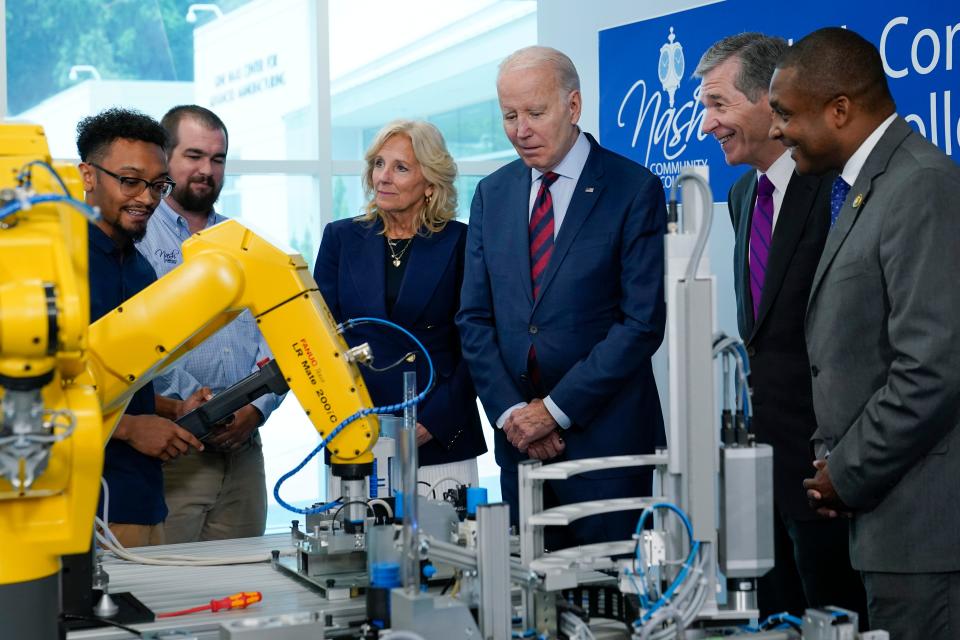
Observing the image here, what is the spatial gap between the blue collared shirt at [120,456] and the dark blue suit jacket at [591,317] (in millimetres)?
905

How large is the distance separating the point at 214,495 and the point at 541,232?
1.29m

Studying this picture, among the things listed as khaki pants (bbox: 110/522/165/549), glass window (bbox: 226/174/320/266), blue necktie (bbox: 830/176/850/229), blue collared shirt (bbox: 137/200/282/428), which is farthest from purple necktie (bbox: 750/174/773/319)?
glass window (bbox: 226/174/320/266)

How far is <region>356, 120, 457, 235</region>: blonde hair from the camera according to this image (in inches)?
137

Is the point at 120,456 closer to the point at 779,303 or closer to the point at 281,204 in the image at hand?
the point at 779,303

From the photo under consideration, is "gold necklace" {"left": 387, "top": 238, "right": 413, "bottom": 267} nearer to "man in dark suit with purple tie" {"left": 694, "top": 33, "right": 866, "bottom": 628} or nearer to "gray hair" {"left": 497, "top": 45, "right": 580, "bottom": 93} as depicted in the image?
"gray hair" {"left": 497, "top": 45, "right": 580, "bottom": 93}

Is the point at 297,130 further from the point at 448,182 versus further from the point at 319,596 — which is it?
the point at 319,596

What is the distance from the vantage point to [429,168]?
3459 mm

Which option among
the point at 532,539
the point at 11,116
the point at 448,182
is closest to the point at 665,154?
the point at 448,182

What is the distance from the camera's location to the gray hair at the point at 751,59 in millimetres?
3096

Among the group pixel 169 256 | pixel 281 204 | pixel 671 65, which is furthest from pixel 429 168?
pixel 281 204

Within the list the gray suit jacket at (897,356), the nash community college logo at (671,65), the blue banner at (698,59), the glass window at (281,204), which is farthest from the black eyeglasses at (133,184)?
the glass window at (281,204)

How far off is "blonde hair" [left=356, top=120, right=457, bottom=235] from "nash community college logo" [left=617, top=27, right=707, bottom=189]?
1667 millimetres

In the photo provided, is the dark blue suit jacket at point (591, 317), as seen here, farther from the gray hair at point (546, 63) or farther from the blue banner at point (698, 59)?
the blue banner at point (698, 59)

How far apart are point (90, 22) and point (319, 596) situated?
4.64 metres
